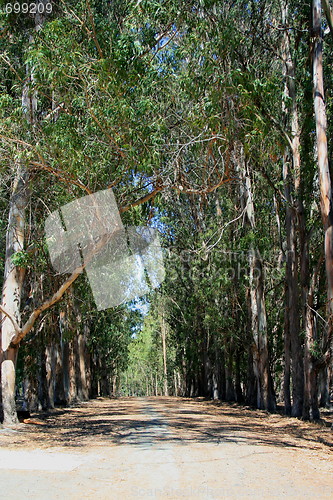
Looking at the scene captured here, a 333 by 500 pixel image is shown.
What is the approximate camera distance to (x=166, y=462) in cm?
862

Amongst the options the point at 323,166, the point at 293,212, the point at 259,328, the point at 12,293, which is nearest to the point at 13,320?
the point at 12,293

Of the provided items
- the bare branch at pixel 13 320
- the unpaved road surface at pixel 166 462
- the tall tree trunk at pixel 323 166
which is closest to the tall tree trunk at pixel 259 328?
the unpaved road surface at pixel 166 462

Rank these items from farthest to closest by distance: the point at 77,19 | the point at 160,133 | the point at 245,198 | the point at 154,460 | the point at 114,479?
1. the point at 245,198
2. the point at 77,19
3. the point at 160,133
4. the point at 154,460
5. the point at 114,479

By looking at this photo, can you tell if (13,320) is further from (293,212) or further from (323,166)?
(293,212)

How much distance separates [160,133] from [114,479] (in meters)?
7.70

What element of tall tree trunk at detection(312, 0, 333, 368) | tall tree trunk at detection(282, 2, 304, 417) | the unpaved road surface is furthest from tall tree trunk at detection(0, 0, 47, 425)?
tall tree trunk at detection(282, 2, 304, 417)

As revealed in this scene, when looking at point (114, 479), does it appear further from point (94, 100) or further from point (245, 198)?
point (245, 198)

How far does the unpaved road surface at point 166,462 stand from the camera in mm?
6633

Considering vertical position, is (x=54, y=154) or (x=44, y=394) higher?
(x=54, y=154)

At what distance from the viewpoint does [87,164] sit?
13.3 m

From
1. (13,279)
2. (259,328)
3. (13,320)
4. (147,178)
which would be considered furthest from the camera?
(259,328)

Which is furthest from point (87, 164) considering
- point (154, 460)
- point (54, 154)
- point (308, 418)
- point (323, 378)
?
point (323, 378)

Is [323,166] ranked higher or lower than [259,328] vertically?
higher

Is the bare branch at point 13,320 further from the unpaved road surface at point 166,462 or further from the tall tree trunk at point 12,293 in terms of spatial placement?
the unpaved road surface at point 166,462
